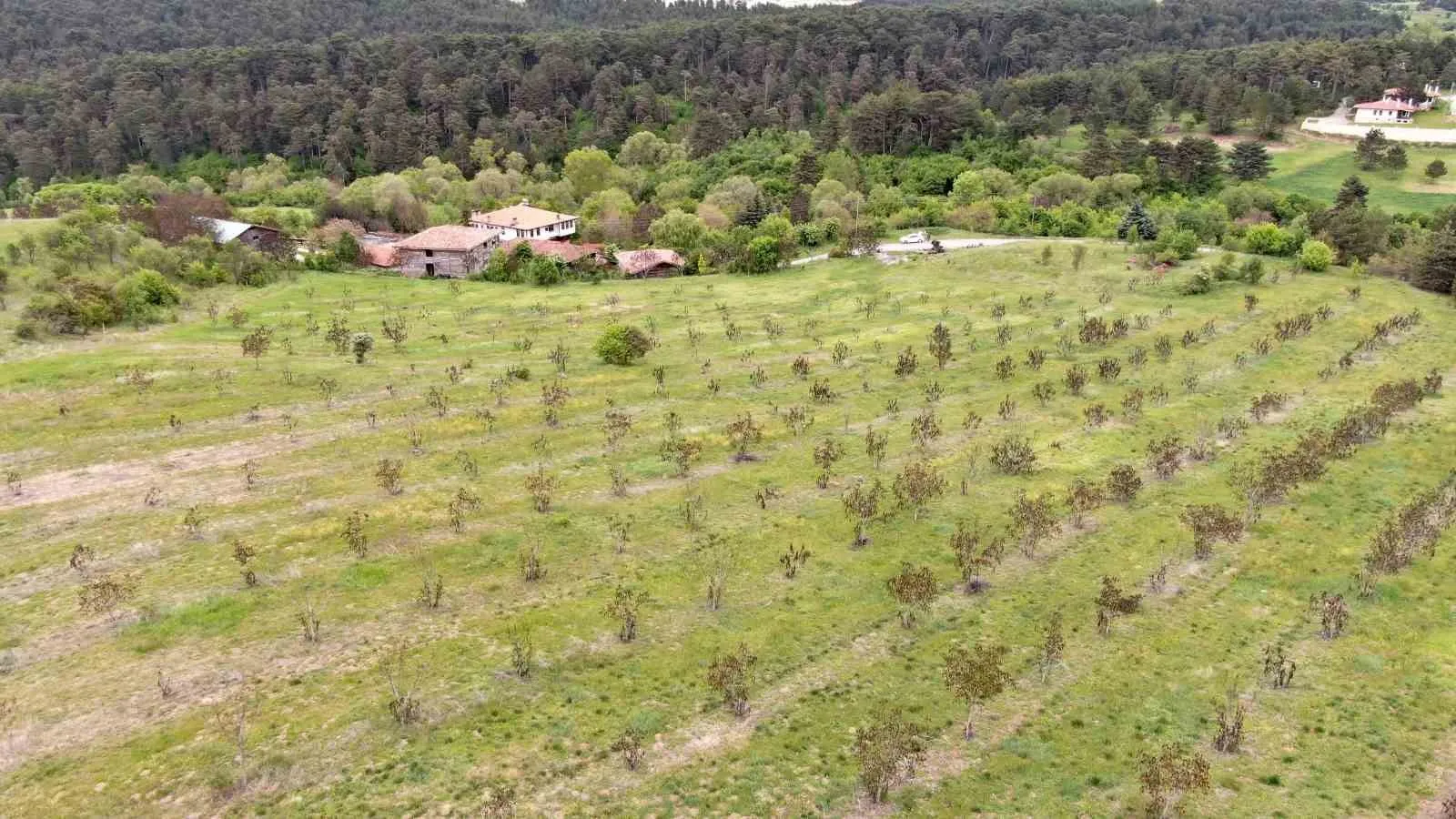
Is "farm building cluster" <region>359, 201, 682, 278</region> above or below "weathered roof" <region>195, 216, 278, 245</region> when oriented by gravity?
below

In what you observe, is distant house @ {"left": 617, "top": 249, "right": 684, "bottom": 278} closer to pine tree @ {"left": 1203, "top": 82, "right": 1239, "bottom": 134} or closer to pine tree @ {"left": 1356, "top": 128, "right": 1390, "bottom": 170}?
pine tree @ {"left": 1356, "top": 128, "right": 1390, "bottom": 170}

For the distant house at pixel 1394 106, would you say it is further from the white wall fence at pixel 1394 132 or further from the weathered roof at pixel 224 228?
the weathered roof at pixel 224 228

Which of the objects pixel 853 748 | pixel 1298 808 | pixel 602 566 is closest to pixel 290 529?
pixel 602 566

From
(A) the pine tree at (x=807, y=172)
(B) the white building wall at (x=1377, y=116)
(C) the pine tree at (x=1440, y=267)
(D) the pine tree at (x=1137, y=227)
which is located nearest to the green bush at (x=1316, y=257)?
(C) the pine tree at (x=1440, y=267)

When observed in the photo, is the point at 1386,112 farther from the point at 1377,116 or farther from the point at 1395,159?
the point at 1395,159

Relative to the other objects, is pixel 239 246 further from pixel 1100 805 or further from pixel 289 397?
pixel 1100 805

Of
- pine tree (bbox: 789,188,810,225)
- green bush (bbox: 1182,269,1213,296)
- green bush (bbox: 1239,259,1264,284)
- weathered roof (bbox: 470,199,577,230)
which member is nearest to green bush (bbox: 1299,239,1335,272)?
green bush (bbox: 1239,259,1264,284)
